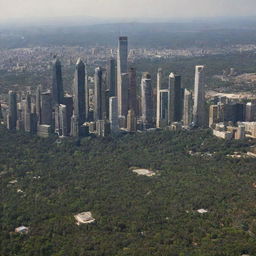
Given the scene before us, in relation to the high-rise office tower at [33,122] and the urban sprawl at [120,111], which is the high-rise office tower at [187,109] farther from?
the high-rise office tower at [33,122]

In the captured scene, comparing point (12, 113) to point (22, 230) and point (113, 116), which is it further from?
point (22, 230)

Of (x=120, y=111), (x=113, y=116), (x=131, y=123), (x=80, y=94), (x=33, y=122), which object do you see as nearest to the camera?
(x=113, y=116)

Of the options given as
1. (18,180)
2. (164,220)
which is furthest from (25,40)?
(164,220)

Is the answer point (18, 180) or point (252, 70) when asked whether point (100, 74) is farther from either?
point (252, 70)

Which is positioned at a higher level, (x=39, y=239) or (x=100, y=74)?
(x=100, y=74)

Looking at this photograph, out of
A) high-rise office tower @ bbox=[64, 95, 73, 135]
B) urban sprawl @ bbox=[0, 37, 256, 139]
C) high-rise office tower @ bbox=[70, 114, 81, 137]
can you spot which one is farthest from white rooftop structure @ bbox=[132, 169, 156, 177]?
high-rise office tower @ bbox=[64, 95, 73, 135]

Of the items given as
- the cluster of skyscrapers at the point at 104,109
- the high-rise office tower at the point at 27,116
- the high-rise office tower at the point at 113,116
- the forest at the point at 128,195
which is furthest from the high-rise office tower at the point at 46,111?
the high-rise office tower at the point at 113,116

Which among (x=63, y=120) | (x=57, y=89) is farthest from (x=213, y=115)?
(x=57, y=89)
